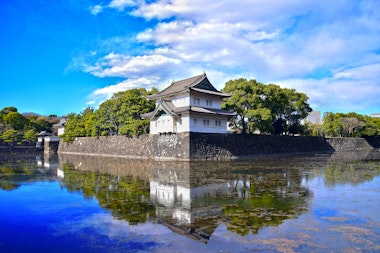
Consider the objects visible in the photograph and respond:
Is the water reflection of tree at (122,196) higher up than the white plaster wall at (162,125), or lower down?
lower down

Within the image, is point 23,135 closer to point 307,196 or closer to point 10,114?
point 10,114

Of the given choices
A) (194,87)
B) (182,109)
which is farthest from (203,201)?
(194,87)

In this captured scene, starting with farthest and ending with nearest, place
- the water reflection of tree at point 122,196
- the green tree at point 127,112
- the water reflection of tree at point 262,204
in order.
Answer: the green tree at point 127,112 < the water reflection of tree at point 122,196 < the water reflection of tree at point 262,204

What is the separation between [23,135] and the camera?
45.9m

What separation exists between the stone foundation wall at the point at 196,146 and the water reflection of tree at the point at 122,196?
40.9 feet

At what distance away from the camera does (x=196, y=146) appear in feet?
84.4

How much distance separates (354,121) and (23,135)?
5323cm

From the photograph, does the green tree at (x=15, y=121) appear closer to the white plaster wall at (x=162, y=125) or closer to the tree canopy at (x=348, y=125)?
the white plaster wall at (x=162, y=125)

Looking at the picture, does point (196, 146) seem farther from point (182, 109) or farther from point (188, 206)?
point (188, 206)

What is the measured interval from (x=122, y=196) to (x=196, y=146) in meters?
16.0

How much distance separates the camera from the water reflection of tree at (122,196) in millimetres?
7602

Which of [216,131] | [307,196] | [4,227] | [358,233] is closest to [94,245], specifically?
[4,227]

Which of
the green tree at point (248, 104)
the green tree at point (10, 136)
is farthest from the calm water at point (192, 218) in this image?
the green tree at point (10, 136)

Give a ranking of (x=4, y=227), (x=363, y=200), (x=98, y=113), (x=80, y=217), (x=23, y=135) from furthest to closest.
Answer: (x=23, y=135) < (x=98, y=113) < (x=363, y=200) < (x=80, y=217) < (x=4, y=227)
